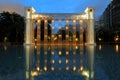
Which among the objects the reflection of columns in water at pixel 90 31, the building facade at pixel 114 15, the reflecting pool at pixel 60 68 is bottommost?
the reflecting pool at pixel 60 68

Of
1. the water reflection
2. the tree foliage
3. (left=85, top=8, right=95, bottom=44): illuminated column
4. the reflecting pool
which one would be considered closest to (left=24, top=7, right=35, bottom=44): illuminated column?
(left=85, top=8, right=95, bottom=44): illuminated column

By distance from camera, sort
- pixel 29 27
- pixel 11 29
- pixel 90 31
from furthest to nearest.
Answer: pixel 11 29 → pixel 90 31 → pixel 29 27

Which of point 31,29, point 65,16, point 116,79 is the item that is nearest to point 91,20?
point 65,16

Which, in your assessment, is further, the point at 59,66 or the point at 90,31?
the point at 90,31

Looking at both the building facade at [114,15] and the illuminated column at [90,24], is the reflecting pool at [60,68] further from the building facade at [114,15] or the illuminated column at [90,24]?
the building facade at [114,15]

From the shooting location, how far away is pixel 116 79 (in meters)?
A: 7.97

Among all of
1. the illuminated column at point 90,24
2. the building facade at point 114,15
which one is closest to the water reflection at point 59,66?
the illuminated column at point 90,24

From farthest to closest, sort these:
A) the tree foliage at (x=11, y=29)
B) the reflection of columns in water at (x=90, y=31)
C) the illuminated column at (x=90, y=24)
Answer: the tree foliage at (x=11, y=29) < the reflection of columns in water at (x=90, y=31) < the illuminated column at (x=90, y=24)

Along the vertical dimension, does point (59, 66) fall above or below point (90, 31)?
→ below

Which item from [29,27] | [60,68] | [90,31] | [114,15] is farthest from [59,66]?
[114,15]

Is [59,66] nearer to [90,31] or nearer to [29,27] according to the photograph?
[29,27]

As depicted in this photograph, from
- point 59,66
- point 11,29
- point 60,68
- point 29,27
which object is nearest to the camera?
point 60,68

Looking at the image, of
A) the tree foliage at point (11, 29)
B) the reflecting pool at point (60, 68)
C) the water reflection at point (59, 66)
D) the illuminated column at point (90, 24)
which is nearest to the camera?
the reflecting pool at point (60, 68)

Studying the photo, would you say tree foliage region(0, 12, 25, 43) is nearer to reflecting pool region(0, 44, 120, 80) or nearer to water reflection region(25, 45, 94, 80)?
water reflection region(25, 45, 94, 80)
